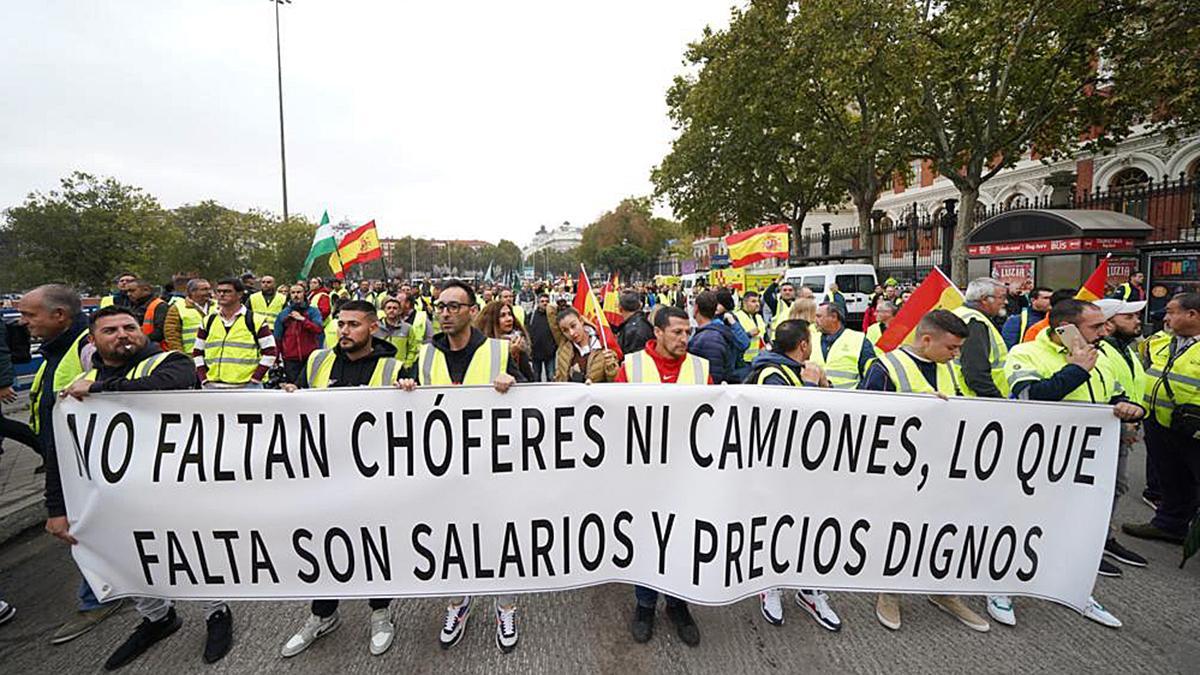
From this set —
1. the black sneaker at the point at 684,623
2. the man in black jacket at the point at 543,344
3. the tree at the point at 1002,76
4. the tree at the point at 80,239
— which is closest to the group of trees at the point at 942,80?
the tree at the point at 1002,76

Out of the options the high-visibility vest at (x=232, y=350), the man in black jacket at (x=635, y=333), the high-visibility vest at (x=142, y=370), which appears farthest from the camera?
the man in black jacket at (x=635, y=333)

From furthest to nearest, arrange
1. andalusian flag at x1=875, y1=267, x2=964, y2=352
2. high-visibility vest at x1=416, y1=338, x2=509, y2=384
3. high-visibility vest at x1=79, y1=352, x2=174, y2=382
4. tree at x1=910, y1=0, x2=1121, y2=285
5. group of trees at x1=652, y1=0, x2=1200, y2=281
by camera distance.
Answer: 1. tree at x1=910, y1=0, x2=1121, y2=285
2. group of trees at x1=652, y1=0, x2=1200, y2=281
3. andalusian flag at x1=875, y1=267, x2=964, y2=352
4. high-visibility vest at x1=416, y1=338, x2=509, y2=384
5. high-visibility vest at x1=79, y1=352, x2=174, y2=382

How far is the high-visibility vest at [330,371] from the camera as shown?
3100 millimetres

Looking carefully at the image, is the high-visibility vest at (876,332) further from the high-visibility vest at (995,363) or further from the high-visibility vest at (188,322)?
the high-visibility vest at (188,322)

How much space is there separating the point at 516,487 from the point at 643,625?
1.03 meters

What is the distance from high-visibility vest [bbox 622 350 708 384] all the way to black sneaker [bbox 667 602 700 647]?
1219 millimetres

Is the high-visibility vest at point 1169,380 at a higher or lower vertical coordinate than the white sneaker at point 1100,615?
higher

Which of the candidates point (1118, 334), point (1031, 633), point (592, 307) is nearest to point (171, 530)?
point (592, 307)

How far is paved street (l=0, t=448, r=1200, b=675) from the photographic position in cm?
282

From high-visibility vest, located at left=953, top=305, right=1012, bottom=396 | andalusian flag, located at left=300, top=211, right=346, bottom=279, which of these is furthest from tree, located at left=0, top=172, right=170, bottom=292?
high-visibility vest, located at left=953, top=305, right=1012, bottom=396

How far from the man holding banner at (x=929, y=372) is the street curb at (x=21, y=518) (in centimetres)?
600

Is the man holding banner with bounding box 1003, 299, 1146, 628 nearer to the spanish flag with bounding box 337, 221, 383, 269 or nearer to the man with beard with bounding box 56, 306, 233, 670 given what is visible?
the man with beard with bounding box 56, 306, 233, 670

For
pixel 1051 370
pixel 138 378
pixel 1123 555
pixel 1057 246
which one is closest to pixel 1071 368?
pixel 1051 370

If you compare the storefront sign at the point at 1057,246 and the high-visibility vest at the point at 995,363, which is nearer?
the high-visibility vest at the point at 995,363
